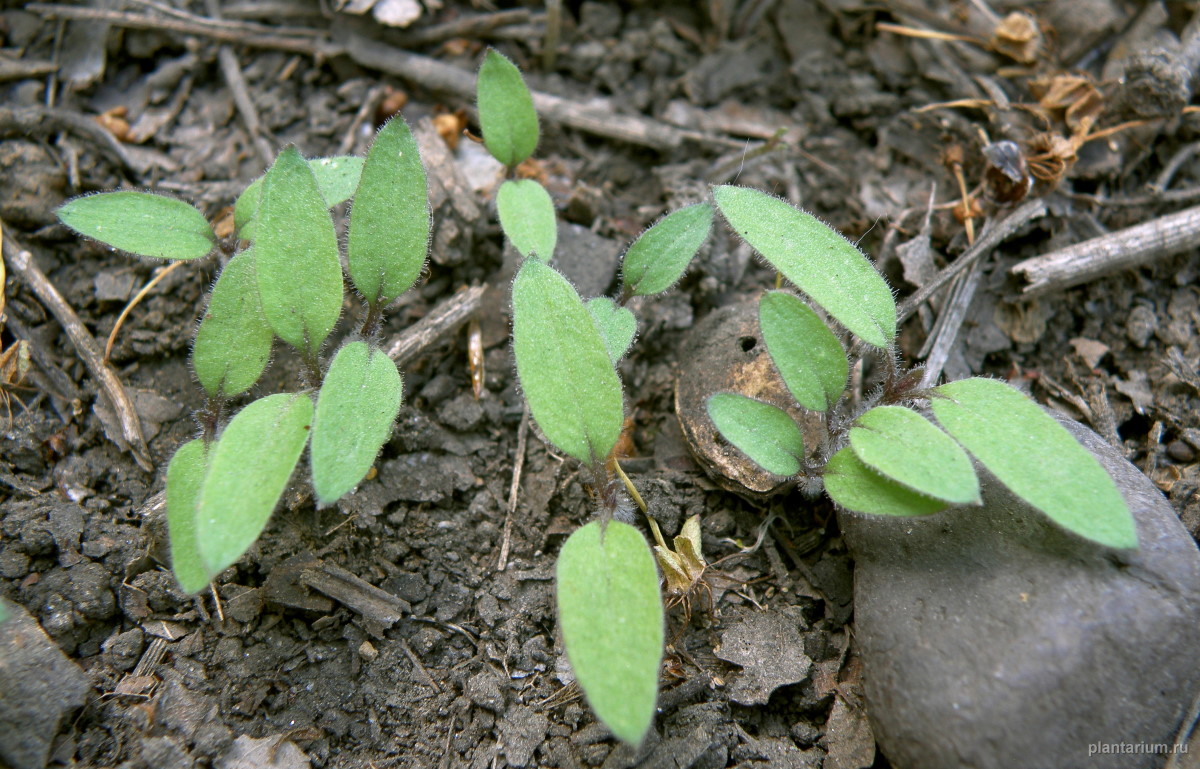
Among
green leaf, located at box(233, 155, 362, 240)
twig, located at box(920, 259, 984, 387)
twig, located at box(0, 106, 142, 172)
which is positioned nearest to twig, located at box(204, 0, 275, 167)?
twig, located at box(0, 106, 142, 172)

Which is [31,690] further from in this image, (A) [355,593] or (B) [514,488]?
(B) [514,488]

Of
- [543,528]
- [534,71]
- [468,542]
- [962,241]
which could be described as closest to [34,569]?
[468,542]

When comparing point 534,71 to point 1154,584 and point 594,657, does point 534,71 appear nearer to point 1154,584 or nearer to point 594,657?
point 594,657

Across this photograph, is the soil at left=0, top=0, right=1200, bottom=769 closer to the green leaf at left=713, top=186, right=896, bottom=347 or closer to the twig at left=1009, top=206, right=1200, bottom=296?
the twig at left=1009, top=206, right=1200, bottom=296

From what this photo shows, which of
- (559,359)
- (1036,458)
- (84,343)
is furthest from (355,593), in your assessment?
(1036,458)

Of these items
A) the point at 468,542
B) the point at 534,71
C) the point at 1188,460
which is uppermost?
the point at 534,71
